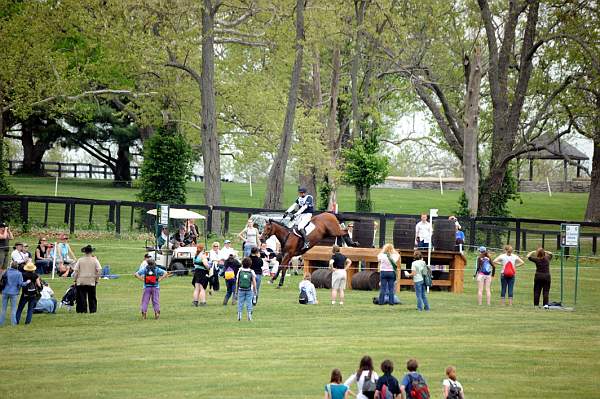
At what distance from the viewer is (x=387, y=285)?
29.9m

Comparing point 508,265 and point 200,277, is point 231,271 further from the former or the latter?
point 508,265

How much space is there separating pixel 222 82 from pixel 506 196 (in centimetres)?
1620

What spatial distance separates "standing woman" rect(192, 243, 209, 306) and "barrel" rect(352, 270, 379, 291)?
664 cm

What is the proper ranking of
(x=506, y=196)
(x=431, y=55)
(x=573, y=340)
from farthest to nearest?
(x=431, y=55), (x=506, y=196), (x=573, y=340)

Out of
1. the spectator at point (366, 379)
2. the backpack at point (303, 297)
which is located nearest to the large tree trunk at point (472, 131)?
the backpack at point (303, 297)

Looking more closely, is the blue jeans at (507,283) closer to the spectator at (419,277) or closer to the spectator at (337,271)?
the spectator at (419,277)

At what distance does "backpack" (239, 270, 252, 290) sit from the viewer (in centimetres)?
2578

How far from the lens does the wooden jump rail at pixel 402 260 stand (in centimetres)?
3388

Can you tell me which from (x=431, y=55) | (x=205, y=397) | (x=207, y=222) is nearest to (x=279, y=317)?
(x=205, y=397)

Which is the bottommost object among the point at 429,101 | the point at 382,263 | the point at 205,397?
the point at 205,397

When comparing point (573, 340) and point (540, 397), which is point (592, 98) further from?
point (540, 397)

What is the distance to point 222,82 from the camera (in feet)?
195

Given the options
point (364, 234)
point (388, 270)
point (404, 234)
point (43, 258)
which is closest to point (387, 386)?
point (388, 270)

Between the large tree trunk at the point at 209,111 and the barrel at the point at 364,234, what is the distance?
17082 mm
